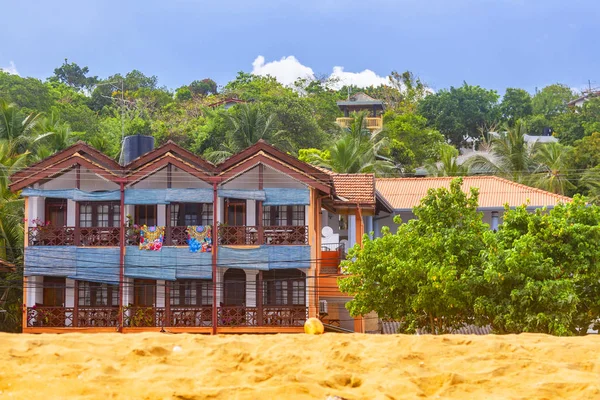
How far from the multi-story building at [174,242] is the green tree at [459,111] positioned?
3807 cm

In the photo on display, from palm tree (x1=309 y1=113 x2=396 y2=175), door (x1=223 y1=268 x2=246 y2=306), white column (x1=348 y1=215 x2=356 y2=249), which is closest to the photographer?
door (x1=223 y1=268 x2=246 y2=306)

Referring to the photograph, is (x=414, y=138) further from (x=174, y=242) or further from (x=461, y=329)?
(x=174, y=242)

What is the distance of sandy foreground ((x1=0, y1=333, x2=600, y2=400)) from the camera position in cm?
689

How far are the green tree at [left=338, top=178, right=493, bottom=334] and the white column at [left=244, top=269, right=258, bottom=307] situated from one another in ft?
19.3

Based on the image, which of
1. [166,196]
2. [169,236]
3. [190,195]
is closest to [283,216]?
[190,195]

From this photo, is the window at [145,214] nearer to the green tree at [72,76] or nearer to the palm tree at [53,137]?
the palm tree at [53,137]

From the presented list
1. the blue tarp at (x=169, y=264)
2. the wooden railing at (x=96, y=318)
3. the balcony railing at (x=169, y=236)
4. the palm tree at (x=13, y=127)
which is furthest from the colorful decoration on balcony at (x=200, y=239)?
the palm tree at (x=13, y=127)

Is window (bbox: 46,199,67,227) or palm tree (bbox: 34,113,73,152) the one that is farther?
palm tree (bbox: 34,113,73,152)

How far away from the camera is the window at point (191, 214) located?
1092 inches

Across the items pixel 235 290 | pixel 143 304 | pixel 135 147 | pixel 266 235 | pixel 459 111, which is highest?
pixel 459 111

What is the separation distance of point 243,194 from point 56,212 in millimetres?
6852

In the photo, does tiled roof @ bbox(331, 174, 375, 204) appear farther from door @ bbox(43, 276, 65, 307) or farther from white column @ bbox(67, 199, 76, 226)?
door @ bbox(43, 276, 65, 307)

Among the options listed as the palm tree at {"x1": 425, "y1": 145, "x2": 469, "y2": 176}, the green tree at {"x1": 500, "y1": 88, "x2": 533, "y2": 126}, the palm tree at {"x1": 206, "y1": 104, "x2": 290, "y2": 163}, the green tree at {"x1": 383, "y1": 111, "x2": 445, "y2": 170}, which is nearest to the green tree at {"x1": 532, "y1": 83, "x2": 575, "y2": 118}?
the green tree at {"x1": 500, "y1": 88, "x2": 533, "y2": 126}

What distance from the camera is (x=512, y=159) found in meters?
43.6
